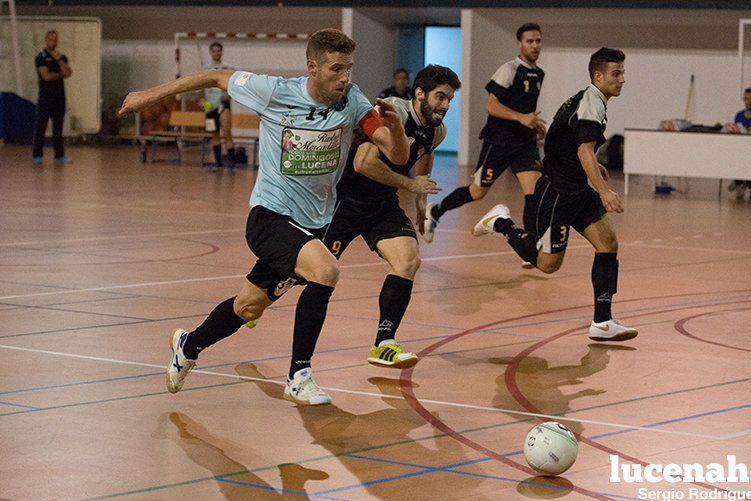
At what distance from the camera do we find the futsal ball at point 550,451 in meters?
5.00

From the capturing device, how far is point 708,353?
25.3 feet

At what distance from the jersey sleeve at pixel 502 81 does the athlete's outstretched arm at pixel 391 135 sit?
229 inches

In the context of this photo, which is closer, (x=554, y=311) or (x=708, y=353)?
(x=708, y=353)

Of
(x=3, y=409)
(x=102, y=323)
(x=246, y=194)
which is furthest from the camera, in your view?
(x=246, y=194)

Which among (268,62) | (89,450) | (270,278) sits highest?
(268,62)

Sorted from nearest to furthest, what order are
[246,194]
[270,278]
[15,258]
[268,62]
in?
[270,278] → [15,258] → [246,194] → [268,62]

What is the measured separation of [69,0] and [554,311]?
81.2 feet

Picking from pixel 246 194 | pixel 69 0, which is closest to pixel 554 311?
pixel 246 194

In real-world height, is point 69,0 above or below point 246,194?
above

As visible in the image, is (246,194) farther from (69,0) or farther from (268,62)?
(69,0)

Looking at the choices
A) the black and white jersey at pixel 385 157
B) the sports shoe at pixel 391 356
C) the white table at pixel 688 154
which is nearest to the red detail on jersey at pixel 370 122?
the black and white jersey at pixel 385 157

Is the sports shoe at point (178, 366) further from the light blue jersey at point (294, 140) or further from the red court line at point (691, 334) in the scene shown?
the red court line at point (691, 334)

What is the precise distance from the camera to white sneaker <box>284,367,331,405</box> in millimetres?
6129

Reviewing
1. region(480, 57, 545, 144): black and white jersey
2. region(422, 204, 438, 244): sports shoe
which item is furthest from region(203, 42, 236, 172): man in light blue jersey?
region(480, 57, 545, 144): black and white jersey
